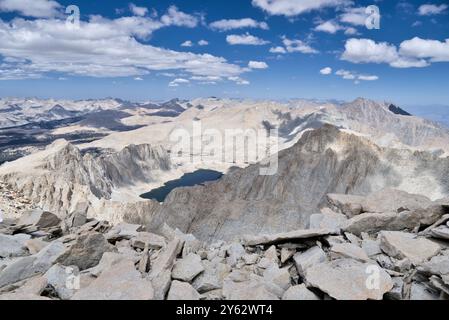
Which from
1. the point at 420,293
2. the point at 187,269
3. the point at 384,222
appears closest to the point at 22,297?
the point at 187,269

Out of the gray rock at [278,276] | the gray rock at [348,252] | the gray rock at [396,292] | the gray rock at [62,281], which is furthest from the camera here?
the gray rock at [348,252]

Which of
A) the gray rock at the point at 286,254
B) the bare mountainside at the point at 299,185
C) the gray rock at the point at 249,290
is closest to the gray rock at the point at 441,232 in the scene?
the gray rock at the point at 286,254

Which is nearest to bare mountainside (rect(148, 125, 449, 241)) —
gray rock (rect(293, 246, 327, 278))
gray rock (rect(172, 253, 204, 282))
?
gray rock (rect(293, 246, 327, 278))

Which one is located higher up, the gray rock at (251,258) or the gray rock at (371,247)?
the gray rock at (371,247)

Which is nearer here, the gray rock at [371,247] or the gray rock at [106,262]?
the gray rock at [106,262]

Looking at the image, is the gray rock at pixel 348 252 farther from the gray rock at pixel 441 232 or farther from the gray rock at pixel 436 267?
the gray rock at pixel 441 232

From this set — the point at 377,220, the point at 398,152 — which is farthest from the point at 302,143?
the point at 377,220

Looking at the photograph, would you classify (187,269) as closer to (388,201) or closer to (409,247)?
(409,247)
